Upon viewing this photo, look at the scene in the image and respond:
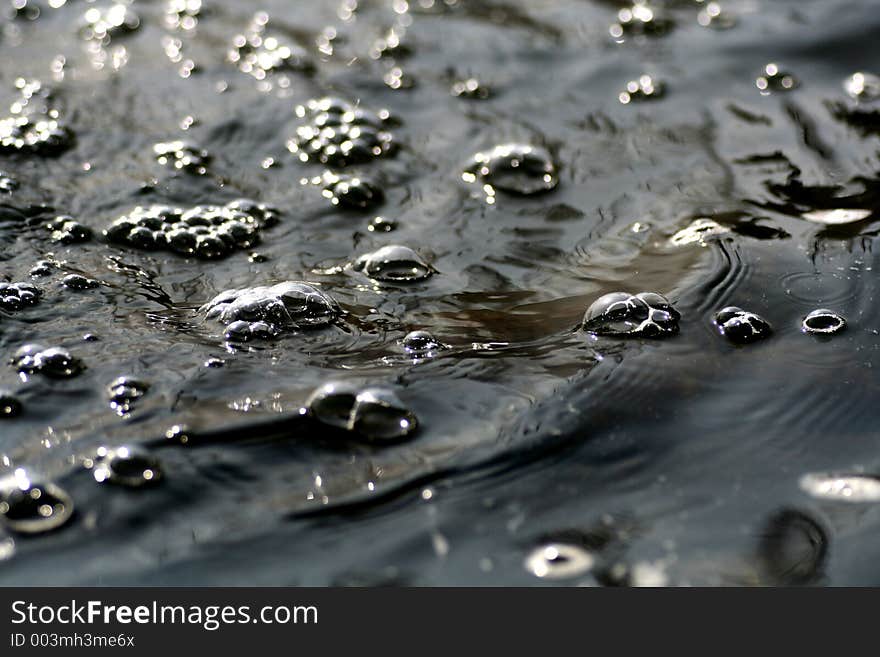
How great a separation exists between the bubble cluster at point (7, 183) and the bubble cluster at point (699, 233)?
5.11 ft

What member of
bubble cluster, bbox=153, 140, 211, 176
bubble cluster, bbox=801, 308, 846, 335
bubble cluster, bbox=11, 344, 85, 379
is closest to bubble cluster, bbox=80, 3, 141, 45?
bubble cluster, bbox=153, 140, 211, 176

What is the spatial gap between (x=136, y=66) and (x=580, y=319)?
6.02 feet

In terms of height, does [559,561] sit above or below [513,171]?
below

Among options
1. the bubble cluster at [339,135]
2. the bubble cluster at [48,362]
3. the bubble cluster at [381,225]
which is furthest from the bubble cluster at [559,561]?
the bubble cluster at [339,135]

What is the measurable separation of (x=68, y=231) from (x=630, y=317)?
49.5 inches

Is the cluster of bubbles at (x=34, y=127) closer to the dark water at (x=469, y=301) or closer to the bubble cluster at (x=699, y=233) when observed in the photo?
the dark water at (x=469, y=301)

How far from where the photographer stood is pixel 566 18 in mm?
3326

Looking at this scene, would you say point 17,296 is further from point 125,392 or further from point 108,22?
point 108,22

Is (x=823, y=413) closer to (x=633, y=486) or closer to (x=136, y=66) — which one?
(x=633, y=486)

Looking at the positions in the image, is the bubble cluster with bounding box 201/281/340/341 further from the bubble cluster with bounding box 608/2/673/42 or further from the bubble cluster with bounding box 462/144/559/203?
the bubble cluster with bounding box 608/2/673/42

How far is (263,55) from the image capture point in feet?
10.1

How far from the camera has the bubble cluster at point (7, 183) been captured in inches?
91.4

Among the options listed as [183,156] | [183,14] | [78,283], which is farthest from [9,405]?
[183,14]
